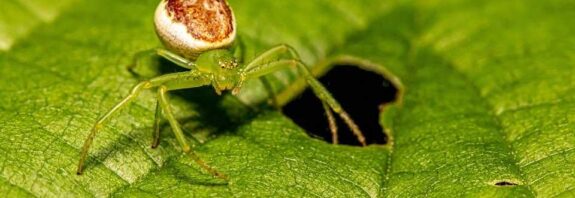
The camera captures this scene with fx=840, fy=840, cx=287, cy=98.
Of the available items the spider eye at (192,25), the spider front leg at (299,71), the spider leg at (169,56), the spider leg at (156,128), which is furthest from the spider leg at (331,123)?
the spider leg at (156,128)

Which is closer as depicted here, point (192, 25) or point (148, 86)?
point (148, 86)

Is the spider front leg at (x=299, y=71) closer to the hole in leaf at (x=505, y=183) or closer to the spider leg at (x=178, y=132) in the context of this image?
the spider leg at (x=178, y=132)

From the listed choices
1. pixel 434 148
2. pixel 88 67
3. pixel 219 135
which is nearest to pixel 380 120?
pixel 434 148

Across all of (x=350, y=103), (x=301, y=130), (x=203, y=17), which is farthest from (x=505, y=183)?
(x=203, y=17)

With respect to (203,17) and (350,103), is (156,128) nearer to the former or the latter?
(203,17)

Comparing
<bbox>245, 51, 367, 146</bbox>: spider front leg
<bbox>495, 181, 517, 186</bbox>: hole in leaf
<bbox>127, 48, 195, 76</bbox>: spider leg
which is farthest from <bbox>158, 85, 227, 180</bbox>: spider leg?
<bbox>495, 181, 517, 186</bbox>: hole in leaf

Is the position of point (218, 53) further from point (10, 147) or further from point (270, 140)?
point (10, 147)
